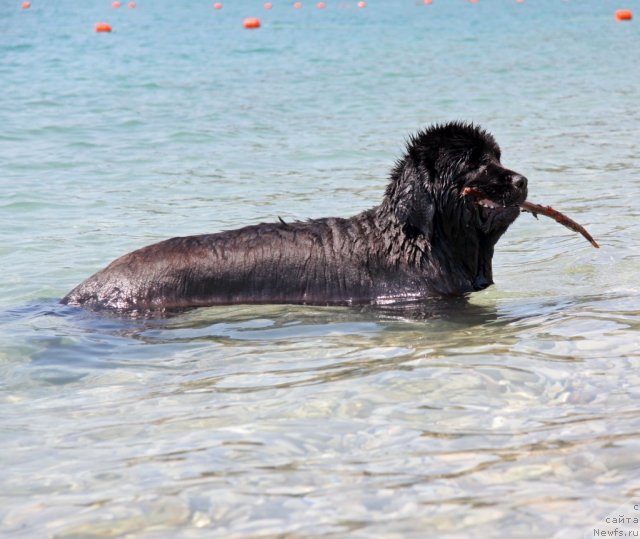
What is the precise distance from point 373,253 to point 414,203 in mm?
433

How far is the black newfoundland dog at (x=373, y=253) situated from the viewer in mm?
6938

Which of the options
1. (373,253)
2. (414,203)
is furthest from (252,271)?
(414,203)

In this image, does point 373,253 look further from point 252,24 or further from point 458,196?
point 252,24

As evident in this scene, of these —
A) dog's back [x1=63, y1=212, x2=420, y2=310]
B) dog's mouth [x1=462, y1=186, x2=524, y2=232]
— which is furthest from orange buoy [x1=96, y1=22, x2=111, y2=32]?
dog's mouth [x1=462, y1=186, x2=524, y2=232]

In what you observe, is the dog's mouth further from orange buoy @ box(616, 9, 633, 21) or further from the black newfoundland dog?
orange buoy @ box(616, 9, 633, 21)

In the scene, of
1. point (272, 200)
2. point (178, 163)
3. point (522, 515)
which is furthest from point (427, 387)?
point (178, 163)

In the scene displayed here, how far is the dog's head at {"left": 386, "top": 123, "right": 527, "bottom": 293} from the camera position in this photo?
6.86 meters

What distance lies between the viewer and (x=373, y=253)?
714 cm

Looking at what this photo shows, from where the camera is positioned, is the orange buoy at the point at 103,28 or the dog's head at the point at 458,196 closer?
the dog's head at the point at 458,196

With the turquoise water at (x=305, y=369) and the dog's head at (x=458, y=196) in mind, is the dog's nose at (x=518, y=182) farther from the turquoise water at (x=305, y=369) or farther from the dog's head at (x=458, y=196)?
the turquoise water at (x=305, y=369)

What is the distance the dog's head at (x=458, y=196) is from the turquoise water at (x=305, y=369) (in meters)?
0.38

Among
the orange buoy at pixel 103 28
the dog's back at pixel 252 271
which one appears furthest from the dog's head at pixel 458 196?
the orange buoy at pixel 103 28

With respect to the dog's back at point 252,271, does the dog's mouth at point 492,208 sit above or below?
above

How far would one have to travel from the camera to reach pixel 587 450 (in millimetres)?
4371
